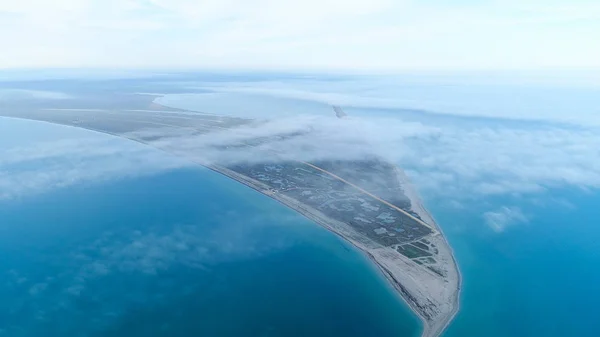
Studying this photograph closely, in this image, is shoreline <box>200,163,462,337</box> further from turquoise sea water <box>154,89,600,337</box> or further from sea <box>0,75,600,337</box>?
turquoise sea water <box>154,89,600,337</box>

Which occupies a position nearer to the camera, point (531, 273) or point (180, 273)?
point (180, 273)

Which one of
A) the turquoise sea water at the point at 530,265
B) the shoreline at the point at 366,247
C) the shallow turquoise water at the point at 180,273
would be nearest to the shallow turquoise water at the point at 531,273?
the turquoise sea water at the point at 530,265

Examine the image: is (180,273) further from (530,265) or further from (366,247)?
(530,265)

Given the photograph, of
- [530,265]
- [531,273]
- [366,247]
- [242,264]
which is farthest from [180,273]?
[530,265]

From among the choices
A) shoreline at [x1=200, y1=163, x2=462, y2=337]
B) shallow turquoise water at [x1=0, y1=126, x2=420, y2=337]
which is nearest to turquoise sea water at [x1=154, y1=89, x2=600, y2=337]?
shoreline at [x1=200, y1=163, x2=462, y2=337]

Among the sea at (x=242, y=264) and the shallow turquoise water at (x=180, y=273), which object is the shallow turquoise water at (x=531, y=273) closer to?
the sea at (x=242, y=264)

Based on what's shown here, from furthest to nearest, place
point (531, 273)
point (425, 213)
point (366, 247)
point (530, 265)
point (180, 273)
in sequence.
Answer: point (425, 213)
point (366, 247)
point (530, 265)
point (531, 273)
point (180, 273)
